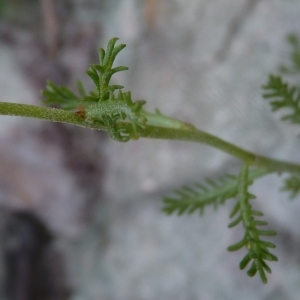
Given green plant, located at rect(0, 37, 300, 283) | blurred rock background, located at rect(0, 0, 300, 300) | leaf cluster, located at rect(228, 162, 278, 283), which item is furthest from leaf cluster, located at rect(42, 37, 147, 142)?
blurred rock background, located at rect(0, 0, 300, 300)

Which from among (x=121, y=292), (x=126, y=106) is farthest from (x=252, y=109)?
(x=126, y=106)

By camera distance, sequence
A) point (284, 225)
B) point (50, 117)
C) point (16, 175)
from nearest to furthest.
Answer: point (50, 117), point (284, 225), point (16, 175)

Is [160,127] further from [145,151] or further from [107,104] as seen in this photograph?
[145,151]

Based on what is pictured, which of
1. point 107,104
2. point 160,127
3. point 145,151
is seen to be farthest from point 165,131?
point 145,151

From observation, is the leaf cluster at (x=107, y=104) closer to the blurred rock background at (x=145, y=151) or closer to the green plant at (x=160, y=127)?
the green plant at (x=160, y=127)

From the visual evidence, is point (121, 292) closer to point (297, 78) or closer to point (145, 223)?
point (145, 223)

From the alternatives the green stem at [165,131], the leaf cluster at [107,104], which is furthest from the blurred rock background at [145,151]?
the leaf cluster at [107,104]
